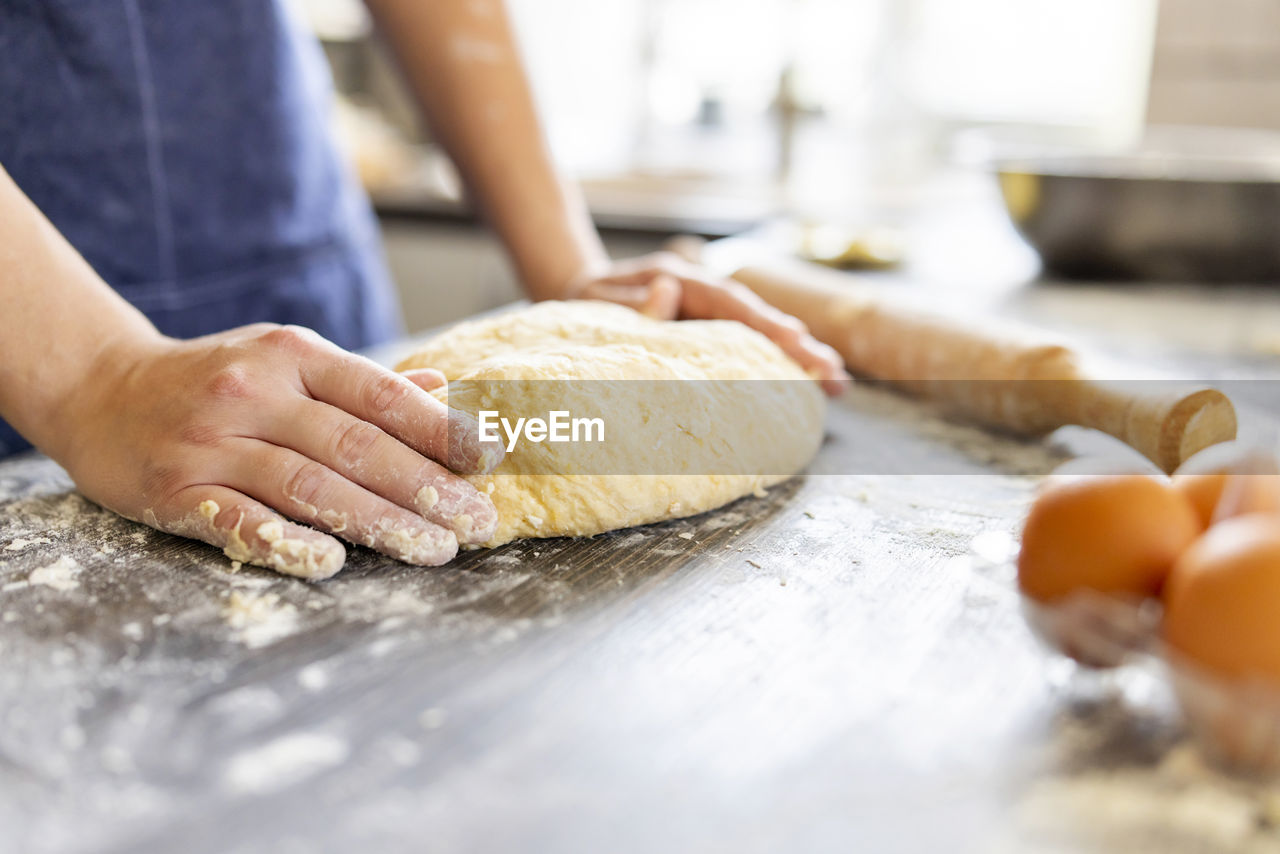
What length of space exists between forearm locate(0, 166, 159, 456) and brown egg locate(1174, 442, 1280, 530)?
0.99 metres

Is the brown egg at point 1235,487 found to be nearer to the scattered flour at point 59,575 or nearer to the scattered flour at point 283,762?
the scattered flour at point 283,762

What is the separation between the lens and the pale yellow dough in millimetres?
984

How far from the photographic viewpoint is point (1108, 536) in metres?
0.69

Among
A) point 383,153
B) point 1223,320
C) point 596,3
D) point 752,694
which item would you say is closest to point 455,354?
point 752,694

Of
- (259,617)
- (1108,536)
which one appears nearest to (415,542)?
(259,617)

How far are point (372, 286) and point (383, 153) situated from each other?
221 centimetres

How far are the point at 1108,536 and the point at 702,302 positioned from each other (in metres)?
0.83

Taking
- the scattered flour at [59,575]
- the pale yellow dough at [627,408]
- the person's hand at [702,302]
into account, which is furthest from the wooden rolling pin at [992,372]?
the scattered flour at [59,575]

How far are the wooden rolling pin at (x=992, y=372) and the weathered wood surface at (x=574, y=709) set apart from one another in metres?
0.34

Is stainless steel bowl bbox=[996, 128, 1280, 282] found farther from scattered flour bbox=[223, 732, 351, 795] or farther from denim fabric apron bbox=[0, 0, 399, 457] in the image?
scattered flour bbox=[223, 732, 351, 795]

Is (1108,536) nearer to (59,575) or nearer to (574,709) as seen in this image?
(574,709)

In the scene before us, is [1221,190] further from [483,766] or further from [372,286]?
[483,766]

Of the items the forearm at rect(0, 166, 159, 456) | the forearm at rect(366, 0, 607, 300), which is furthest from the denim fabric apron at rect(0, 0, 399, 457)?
the forearm at rect(0, 166, 159, 456)

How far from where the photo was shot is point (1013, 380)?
132 centimetres
